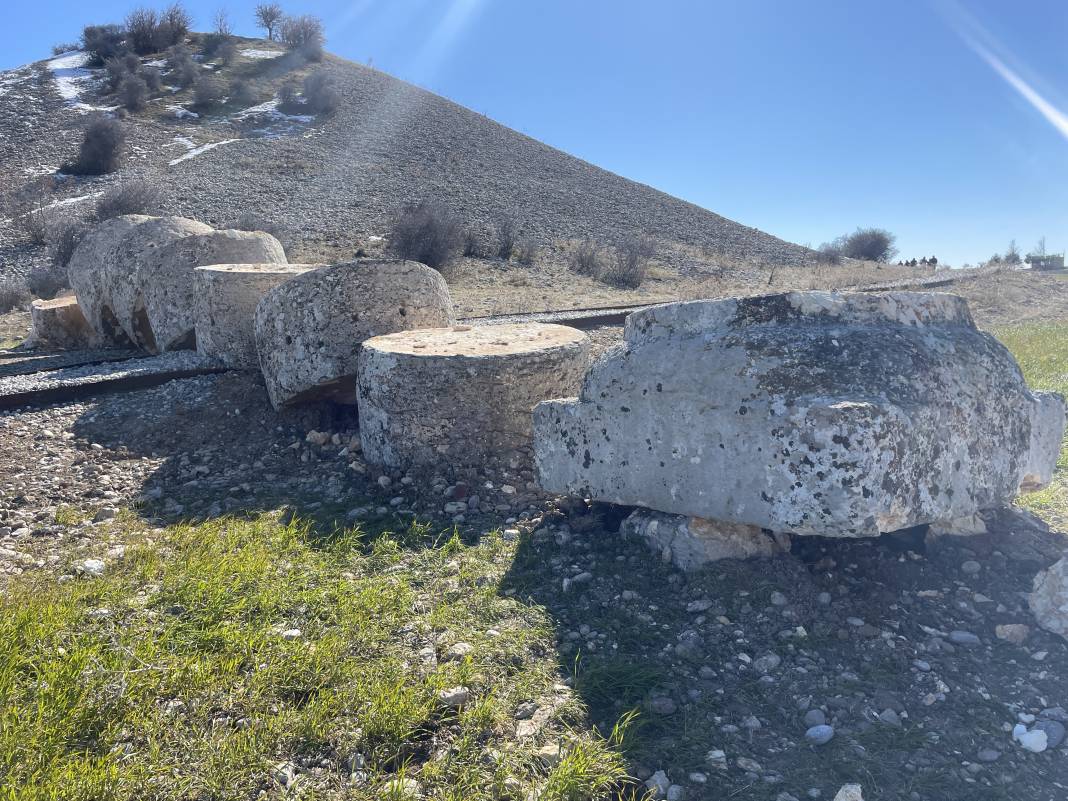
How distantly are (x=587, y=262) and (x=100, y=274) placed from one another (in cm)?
Result: 1341

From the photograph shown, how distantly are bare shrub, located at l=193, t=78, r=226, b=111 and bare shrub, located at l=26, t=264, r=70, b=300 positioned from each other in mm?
21744

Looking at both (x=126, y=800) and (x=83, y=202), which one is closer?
(x=126, y=800)

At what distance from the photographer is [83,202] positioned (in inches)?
860

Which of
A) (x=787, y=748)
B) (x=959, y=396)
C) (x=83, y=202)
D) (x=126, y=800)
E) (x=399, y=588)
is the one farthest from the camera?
(x=83, y=202)

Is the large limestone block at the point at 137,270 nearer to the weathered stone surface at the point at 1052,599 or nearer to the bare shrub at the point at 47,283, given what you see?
the bare shrub at the point at 47,283

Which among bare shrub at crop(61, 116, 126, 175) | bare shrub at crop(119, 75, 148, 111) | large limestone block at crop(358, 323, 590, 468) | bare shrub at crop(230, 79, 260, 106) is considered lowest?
large limestone block at crop(358, 323, 590, 468)

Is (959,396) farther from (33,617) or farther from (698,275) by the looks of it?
(698,275)

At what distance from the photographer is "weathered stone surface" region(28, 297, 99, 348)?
9.14 m

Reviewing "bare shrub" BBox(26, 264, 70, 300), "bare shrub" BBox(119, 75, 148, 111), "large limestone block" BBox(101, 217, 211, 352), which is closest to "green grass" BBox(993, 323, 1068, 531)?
"large limestone block" BBox(101, 217, 211, 352)

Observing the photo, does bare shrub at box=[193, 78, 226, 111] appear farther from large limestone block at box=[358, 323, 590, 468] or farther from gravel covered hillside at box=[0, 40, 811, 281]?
large limestone block at box=[358, 323, 590, 468]

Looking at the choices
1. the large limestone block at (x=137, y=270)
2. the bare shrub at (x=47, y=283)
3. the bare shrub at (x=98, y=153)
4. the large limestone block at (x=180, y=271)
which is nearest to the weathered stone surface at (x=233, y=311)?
the large limestone block at (x=180, y=271)

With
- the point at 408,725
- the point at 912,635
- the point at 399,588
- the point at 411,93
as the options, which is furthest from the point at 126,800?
the point at 411,93

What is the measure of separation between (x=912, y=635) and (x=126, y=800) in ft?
8.79

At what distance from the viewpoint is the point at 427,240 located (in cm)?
1805
